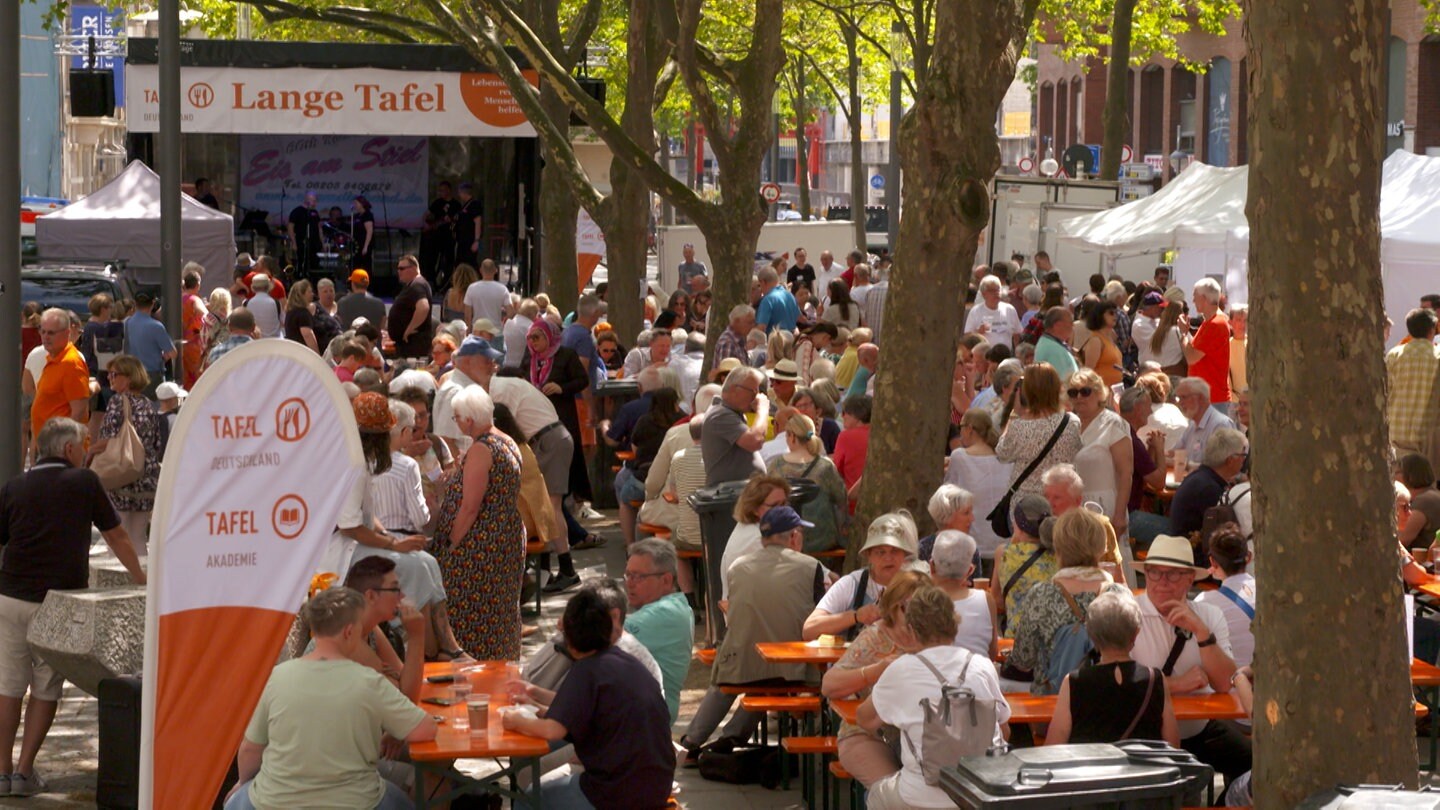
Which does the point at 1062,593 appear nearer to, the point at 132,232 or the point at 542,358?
the point at 542,358

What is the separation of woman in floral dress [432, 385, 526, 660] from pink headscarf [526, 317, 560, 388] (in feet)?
16.9

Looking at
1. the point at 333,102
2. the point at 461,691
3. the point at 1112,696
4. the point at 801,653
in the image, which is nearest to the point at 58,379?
the point at 461,691

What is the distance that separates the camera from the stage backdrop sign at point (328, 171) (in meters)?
29.9

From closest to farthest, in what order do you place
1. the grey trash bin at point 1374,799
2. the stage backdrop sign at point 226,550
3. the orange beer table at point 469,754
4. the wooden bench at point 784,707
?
the grey trash bin at point 1374,799
the stage backdrop sign at point 226,550
the orange beer table at point 469,754
the wooden bench at point 784,707

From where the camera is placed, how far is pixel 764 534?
28.5 ft

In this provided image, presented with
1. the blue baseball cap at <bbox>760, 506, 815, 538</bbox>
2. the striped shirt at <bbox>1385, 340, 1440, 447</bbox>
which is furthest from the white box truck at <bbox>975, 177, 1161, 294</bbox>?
the blue baseball cap at <bbox>760, 506, 815, 538</bbox>

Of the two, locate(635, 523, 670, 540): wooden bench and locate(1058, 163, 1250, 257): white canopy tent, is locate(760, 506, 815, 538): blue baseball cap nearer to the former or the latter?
locate(635, 523, 670, 540): wooden bench

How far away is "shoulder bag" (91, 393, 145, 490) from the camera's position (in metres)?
11.0

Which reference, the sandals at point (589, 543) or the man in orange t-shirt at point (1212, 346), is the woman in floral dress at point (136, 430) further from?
the man in orange t-shirt at point (1212, 346)

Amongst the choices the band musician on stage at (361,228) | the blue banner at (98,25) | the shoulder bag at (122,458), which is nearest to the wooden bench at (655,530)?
the shoulder bag at (122,458)

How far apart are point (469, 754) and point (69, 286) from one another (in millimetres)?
13467

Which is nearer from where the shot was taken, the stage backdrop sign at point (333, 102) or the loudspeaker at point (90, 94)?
the loudspeaker at point (90, 94)

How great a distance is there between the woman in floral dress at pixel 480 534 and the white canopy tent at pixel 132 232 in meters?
13.6

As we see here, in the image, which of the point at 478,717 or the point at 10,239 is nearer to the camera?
the point at 478,717
